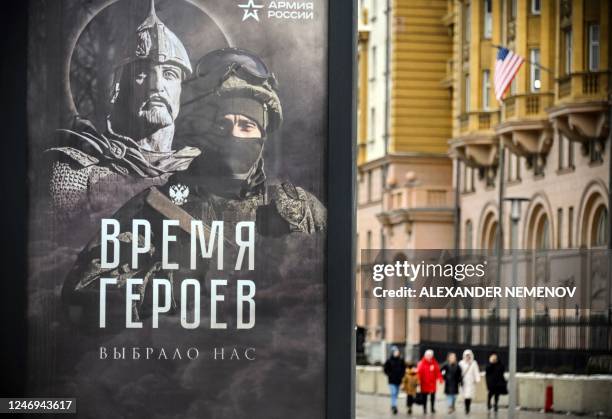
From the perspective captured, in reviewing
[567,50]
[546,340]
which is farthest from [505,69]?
[546,340]

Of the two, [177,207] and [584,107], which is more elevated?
[584,107]

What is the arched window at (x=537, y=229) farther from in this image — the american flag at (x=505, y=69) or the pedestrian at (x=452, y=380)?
the pedestrian at (x=452, y=380)

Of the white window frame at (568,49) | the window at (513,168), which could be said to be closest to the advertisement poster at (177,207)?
the white window frame at (568,49)

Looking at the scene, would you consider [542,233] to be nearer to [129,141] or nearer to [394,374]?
[394,374]

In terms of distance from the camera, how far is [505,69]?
41469 millimetres

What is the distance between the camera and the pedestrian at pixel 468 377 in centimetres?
3177

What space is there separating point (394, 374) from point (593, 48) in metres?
13.7

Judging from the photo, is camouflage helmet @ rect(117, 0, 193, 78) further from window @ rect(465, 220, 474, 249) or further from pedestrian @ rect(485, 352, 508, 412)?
window @ rect(465, 220, 474, 249)

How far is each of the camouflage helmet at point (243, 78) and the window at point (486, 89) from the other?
4948 cm

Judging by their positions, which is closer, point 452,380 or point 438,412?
point 452,380

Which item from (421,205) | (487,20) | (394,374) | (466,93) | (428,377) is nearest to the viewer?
(428,377)

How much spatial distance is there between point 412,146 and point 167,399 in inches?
2442

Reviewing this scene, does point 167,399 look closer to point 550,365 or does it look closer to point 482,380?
point 550,365

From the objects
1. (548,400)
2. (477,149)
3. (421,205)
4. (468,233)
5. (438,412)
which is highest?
(477,149)
